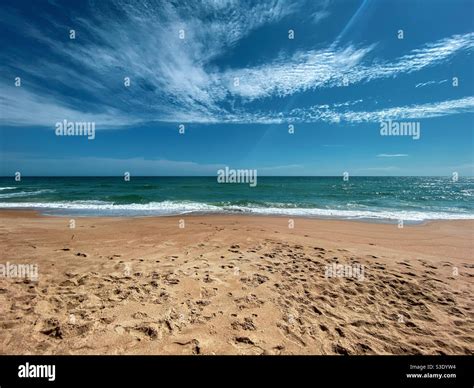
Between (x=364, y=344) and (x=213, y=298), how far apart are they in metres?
2.49

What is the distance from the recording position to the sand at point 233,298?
10.4 feet

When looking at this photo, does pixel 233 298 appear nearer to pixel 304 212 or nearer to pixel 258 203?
pixel 304 212

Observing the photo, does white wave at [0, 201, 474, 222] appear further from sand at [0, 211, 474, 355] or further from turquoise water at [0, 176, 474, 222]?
sand at [0, 211, 474, 355]

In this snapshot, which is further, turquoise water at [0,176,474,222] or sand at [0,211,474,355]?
turquoise water at [0,176,474,222]

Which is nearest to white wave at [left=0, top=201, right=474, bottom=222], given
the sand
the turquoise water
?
the turquoise water

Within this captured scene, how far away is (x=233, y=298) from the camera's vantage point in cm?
427

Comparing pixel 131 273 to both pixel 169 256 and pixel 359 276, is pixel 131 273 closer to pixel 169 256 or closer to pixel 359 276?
pixel 169 256

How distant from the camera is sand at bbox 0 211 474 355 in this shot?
3.17 m

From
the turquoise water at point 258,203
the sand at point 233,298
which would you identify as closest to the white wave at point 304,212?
the turquoise water at point 258,203

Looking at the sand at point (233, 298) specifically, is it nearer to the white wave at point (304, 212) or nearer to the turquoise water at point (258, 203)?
the white wave at point (304, 212)

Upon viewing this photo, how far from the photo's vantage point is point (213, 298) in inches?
167

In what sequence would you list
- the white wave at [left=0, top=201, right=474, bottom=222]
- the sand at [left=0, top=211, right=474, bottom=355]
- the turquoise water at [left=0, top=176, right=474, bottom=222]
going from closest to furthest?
the sand at [left=0, top=211, right=474, bottom=355], the white wave at [left=0, top=201, right=474, bottom=222], the turquoise water at [left=0, top=176, right=474, bottom=222]

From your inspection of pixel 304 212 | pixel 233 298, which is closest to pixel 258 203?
pixel 304 212
